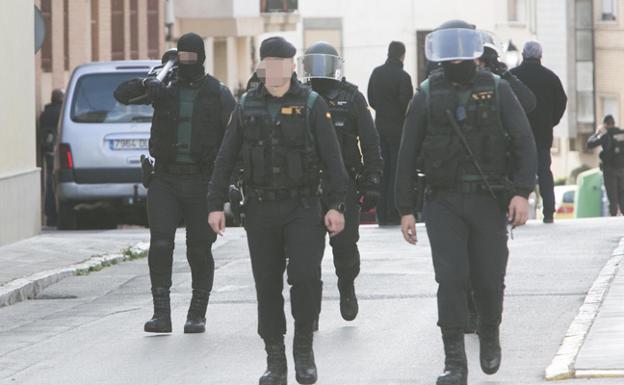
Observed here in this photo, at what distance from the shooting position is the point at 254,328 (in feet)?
41.9

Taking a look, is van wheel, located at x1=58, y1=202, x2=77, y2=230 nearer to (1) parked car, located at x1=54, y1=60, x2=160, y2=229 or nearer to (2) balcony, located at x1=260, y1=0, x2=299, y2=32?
(1) parked car, located at x1=54, y1=60, x2=160, y2=229

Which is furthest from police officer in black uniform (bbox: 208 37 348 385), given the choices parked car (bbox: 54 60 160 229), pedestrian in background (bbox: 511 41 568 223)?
parked car (bbox: 54 60 160 229)

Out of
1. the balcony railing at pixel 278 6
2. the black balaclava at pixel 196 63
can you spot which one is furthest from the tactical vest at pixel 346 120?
the balcony railing at pixel 278 6

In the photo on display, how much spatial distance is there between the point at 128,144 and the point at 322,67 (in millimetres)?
9877

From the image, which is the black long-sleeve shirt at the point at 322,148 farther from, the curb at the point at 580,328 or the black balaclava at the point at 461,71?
the curb at the point at 580,328

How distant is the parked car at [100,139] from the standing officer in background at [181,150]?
31.5 feet

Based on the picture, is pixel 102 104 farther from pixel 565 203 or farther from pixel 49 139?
pixel 565 203

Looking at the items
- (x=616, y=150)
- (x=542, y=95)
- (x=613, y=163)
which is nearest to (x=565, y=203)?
(x=616, y=150)

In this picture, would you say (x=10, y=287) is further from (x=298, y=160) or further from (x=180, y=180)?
(x=298, y=160)

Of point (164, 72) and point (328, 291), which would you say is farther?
point (328, 291)

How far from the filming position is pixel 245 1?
152 feet

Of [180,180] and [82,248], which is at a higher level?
[180,180]

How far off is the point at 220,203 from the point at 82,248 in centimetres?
923

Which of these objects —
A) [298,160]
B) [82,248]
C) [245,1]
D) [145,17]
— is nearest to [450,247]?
[298,160]
